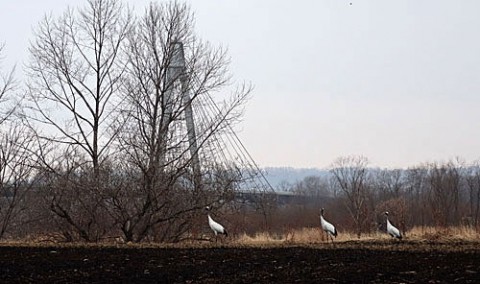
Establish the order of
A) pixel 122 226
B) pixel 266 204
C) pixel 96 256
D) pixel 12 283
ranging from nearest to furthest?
pixel 12 283 → pixel 96 256 → pixel 122 226 → pixel 266 204

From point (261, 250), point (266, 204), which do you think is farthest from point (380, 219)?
point (261, 250)

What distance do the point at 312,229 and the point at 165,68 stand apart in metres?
7.30

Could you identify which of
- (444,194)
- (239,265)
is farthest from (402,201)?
(239,265)

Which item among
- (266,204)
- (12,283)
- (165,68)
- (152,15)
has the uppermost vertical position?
(152,15)

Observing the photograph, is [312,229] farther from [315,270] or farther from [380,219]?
[315,270]

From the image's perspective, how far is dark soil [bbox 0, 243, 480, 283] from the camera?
1016 cm

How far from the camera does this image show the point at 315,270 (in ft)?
36.2

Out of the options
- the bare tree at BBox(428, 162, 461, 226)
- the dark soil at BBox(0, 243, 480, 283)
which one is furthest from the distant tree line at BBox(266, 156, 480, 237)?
the dark soil at BBox(0, 243, 480, 283)

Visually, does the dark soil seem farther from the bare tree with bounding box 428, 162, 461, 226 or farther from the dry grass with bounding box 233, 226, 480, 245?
the bare tree with bounding box 428, 162, 461, 226

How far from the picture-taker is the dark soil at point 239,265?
1016 cm

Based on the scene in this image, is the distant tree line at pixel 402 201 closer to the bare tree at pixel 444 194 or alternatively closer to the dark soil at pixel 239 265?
the bare tree at pixel 444 194

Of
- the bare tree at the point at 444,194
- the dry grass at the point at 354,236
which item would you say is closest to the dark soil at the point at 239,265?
the dry grass at the point at 354,236

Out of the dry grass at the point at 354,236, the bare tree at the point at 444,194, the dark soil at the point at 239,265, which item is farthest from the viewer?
the bare tree at the point at 444,194

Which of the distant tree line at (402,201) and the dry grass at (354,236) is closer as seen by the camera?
the dry grass at (354,236)
